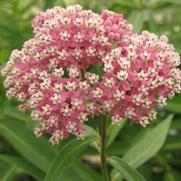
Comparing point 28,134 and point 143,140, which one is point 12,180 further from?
point 143,140

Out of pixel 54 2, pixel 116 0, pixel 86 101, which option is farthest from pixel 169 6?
pixel 86 101

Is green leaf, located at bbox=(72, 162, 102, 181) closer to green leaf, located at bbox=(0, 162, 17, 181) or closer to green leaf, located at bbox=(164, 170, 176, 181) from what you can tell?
green leaf, located at bbox=(0, 162, 17, 181)

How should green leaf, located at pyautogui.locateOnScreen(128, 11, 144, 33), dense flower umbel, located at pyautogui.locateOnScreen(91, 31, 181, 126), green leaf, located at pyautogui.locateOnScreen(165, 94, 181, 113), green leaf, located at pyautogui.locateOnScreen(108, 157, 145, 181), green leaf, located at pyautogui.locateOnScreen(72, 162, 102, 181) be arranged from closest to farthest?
1. dense flower umbel, located at pyautogui.locateOnScreen(91, 31, 181, 126)
2. green leaf, located at pyautogui.locateOnScreen(108, 157, 145, 181)
3. green leaf, located at pyautogui.locateOnScreen(72, 162, 102, 181)
4. green leaf, located at pyautogui.locateOnScreen(165, 94, 181, 113)
5. green leaf, located at pyautogui.locateOnScreen(128, 11, 144, 33)

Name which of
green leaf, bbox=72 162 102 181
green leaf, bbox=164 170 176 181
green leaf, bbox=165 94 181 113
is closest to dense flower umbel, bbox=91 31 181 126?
green leaf, bbox=72 162 102 181

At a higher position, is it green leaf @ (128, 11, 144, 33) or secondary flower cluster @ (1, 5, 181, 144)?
green leaf @ (128, 11, 144, 33)

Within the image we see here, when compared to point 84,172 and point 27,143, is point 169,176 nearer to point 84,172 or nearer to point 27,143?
point 84,172

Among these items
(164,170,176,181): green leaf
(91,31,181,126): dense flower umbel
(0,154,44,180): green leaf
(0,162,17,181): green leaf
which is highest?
(91,31,181,126): dense flower umbel
